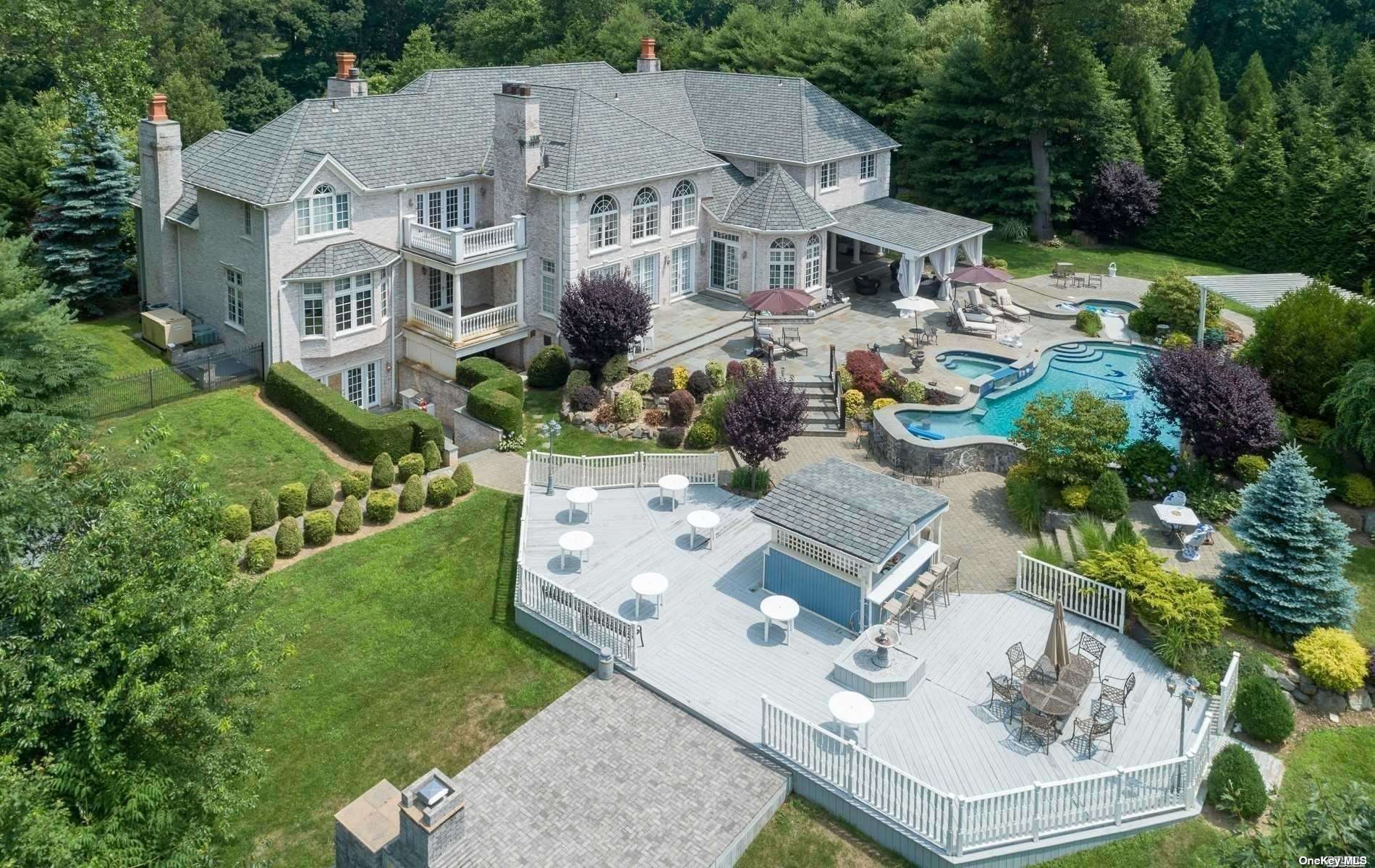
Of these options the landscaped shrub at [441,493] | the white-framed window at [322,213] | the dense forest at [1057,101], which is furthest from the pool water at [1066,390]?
the white-framed window at [322,213]

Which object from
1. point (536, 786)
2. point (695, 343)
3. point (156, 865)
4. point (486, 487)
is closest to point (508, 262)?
point (695, 343)

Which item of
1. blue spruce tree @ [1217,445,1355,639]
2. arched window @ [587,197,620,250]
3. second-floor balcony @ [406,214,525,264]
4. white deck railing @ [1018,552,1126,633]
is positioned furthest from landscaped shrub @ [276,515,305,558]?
blue spruce tree @ [1217,445,1355,639]

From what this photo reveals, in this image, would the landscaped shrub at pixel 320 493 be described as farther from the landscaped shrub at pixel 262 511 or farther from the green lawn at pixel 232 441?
the green lawn at pixel 232 441

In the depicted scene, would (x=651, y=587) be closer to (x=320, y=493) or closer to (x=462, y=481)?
(x=462, y=481)

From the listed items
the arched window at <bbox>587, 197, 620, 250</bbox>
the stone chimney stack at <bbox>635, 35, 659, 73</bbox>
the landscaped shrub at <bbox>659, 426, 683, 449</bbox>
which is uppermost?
the stone chimney stack at <bbox>635, 35, 659, 73</bbox>

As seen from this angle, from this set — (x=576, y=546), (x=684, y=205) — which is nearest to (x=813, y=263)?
(x=684, y=205)

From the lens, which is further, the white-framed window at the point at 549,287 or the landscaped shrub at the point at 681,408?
the white-framed window at the point at 549,287

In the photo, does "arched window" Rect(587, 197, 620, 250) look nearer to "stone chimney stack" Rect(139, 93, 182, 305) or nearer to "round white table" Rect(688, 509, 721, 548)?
"stone chimney stack" Rect(139, 93, 182, 305)
